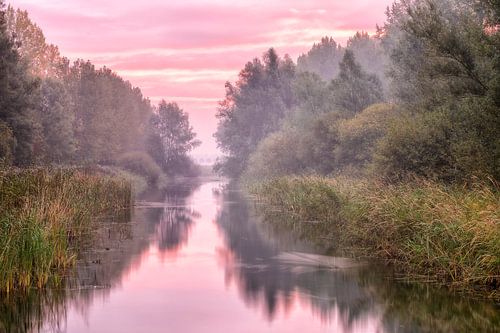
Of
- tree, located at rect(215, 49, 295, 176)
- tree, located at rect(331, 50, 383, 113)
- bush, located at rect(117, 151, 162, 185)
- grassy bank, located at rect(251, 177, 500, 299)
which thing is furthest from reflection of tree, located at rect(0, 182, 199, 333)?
tree, located at rect(215, 49, 295, 176)

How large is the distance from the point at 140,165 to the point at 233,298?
267 feet

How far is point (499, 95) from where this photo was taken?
2586cm

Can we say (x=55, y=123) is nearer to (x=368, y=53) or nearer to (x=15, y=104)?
(x=15, y=104)

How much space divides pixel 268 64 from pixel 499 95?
82.7 metres

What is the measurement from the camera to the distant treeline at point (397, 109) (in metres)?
27.3

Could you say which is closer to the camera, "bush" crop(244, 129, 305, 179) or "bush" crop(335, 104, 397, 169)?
"bush" crop(335, 104, 397, 169)

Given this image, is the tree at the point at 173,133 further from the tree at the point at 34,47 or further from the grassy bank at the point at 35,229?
the grassy bank at the point at 35,229

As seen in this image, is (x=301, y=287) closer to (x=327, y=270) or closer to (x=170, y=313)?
(x=327, y=270)

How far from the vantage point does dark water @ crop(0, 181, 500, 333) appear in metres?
14.9

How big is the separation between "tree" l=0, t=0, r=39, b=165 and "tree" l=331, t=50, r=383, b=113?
2876cm

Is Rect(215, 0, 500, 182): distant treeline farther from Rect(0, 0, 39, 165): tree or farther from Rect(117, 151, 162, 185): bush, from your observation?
Rect(0, 0, 39, 165): tree

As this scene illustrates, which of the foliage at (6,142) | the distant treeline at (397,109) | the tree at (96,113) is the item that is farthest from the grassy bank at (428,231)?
the tree at (96,113)

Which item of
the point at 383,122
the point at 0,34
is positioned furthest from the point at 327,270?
the point at 0,34

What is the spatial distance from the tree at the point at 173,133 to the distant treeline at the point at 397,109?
12796mm
